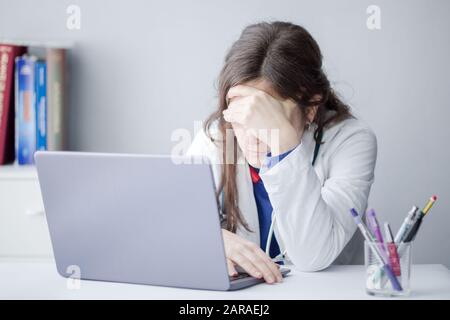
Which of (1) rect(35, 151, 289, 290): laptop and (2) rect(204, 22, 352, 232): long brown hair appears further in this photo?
(2) rect(204, 22, 352, 232): long brown hair

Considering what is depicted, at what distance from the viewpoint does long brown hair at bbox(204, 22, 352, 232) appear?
148 centimetres

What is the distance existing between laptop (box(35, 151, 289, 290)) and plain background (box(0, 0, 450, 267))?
55.9 inches

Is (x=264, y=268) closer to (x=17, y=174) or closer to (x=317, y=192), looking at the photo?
(x=317, y=192)

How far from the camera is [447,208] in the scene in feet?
8.38

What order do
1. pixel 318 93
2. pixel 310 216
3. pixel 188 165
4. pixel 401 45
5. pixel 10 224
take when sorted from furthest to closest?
1. pixel 401 45
2. pixel 10 224
3. pixel 318 93
4. pixel 310 216
5. pixel 188 165

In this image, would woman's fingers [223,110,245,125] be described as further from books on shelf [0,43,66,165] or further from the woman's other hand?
books on shelf [0,43,66,165]

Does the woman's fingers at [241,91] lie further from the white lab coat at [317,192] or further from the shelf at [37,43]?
the shelf at [37,43]

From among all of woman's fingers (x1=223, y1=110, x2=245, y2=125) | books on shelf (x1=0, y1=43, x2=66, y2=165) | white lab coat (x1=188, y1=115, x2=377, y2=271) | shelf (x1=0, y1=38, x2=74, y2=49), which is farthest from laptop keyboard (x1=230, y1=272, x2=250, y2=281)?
shelf (x1=0, y1=38, x2=74, y2=49)

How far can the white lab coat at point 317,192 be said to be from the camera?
1291 mm

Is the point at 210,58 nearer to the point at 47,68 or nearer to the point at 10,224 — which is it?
the point at 47,68

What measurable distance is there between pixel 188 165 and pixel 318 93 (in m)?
0.66

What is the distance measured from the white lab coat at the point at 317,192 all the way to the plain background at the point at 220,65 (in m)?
0.83
